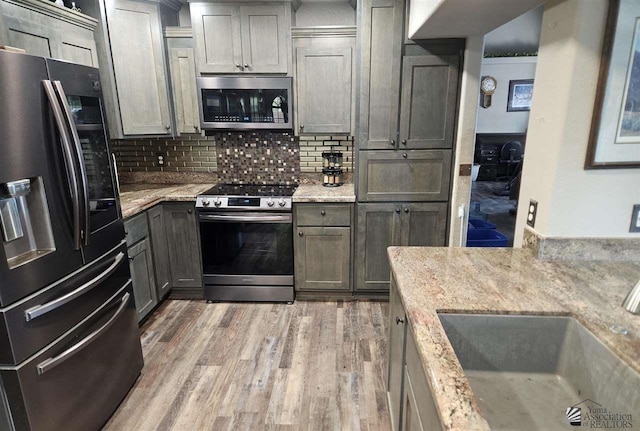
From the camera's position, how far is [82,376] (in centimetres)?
170

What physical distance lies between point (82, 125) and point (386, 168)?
2.03 m

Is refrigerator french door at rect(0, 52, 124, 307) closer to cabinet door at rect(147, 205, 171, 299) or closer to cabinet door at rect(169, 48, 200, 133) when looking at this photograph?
cabinet door at rect(147, 205, 171, 299)

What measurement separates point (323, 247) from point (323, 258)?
0.32 feet

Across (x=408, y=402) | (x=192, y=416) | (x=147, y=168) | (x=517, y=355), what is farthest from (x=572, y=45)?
(x=147, y=168)

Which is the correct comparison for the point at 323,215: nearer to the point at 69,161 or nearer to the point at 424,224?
the point at 424,224

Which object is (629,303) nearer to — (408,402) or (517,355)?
(517,355)

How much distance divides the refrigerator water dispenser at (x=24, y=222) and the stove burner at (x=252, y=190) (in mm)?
1546

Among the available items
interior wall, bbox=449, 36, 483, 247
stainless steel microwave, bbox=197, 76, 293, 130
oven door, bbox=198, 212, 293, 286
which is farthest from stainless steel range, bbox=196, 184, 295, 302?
interior wall, bbox=449, 36, 483, 247

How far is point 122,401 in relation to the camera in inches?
81.0

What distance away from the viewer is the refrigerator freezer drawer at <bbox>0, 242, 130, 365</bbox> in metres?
1.37

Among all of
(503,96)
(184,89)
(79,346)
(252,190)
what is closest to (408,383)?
(79,346)

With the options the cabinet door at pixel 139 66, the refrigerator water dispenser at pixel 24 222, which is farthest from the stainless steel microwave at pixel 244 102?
the refrigerator water dispenser at pixel 24 222

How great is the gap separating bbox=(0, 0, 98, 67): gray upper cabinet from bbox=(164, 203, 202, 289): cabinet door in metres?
1.24

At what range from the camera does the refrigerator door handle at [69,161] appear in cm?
146
